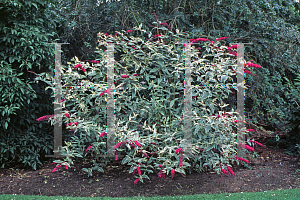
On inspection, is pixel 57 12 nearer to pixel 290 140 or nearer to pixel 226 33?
pixel 226 33

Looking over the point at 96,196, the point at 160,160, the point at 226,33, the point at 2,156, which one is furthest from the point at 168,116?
the point at 2,156

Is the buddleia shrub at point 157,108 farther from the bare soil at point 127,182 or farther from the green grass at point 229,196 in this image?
the green grass at point 229,196

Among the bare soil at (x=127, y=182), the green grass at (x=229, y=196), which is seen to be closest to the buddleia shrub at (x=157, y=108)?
the bare soil at (x=127, y=182)

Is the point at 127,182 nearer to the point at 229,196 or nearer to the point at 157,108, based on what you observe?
the point at 157,108

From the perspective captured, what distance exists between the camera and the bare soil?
3.50m

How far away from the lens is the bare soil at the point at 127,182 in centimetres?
350

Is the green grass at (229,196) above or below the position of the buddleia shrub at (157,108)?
below

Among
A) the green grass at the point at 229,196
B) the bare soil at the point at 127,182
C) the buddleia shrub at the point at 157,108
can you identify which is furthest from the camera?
the buddleia shrub at the point at 157,108

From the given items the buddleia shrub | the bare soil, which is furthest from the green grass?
the buddleia shrub

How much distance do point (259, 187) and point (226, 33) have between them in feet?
9.36

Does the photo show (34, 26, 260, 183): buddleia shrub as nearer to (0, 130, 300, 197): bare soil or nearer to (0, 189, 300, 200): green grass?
(0, 130, 300, 197): bare soil

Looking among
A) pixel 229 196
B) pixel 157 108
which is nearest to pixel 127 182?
pixel 157 108

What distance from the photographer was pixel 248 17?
5.41 m

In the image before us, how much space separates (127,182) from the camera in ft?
12.2
